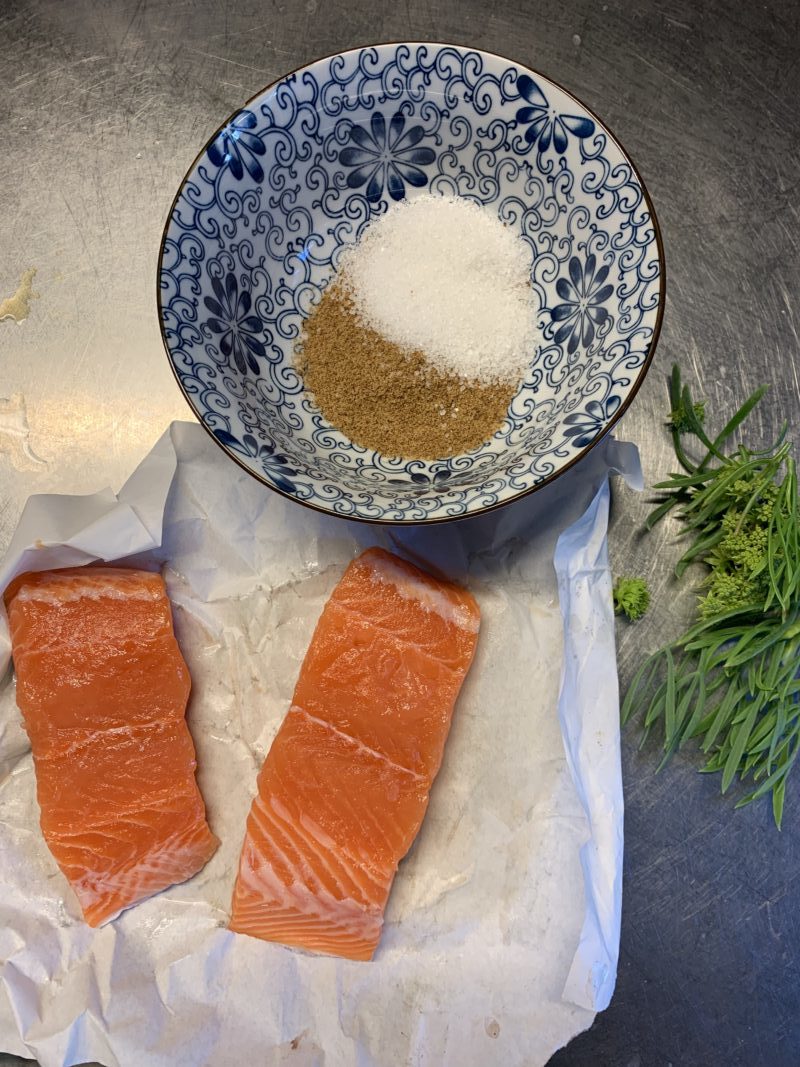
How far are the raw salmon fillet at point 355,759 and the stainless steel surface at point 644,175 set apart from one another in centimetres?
38

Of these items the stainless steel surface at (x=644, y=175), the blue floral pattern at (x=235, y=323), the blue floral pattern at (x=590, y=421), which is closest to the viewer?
the blue floral pattern at (x=590, y=421)

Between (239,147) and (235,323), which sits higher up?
(239,147)

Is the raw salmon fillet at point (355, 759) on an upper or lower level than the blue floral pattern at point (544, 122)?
lower

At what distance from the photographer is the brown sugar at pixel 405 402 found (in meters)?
1.28

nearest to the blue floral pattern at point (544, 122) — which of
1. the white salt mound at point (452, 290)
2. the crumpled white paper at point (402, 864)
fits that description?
the white salt mound at point (452, 290)

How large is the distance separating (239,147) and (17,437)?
686mm

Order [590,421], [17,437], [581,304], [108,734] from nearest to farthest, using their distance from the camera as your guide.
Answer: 1. [590,421]
2. [581,304]
3. [108,734]
4. [17,437]

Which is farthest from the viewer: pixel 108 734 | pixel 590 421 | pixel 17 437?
pixel 17 437

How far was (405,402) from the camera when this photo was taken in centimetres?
129

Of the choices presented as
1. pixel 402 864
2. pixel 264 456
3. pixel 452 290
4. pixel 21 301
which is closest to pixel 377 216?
pixel 452 290

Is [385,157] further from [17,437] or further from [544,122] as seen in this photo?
[17,437]

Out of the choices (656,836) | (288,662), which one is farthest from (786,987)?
(288,662)

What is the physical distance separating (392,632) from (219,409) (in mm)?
496

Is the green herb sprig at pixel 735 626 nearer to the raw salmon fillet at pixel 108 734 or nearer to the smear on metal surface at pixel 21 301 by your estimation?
the raw salmon fillet at pixel 108 734
